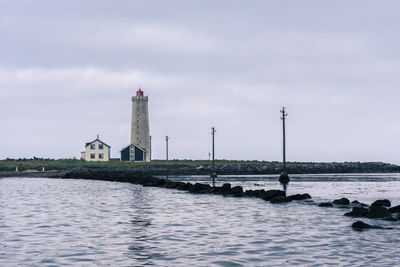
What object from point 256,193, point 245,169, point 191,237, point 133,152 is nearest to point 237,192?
point 256,193

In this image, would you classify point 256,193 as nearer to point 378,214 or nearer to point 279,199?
point 279,199

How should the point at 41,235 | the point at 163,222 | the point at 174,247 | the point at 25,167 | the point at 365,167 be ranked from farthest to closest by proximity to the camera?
the point at 365,167, the point at 25,167, the point at 163,222, the point at 41,235, the point at 174,247

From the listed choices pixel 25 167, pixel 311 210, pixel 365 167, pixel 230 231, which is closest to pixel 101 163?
pixel 25 167

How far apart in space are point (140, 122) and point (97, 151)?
11476mm

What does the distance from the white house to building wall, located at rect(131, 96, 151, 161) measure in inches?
251

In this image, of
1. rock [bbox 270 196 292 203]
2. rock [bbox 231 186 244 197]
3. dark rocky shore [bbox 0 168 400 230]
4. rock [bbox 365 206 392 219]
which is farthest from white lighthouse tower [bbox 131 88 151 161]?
rock [bbox 365 206 392 219]

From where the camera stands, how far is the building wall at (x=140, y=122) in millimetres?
108125

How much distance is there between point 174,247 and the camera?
1594cm

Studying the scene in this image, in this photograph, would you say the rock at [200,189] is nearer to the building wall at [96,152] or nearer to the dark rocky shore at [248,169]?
the dark rocky shore at [248,169]

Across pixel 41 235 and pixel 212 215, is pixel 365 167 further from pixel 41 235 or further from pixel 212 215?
pixel 41 235

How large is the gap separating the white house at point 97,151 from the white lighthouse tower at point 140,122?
6385mm

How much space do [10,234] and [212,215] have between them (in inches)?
405

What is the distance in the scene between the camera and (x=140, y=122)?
108438 millimetres

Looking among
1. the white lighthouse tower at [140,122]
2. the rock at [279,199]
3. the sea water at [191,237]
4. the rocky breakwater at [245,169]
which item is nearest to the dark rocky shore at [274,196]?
the rock at [279,199]
